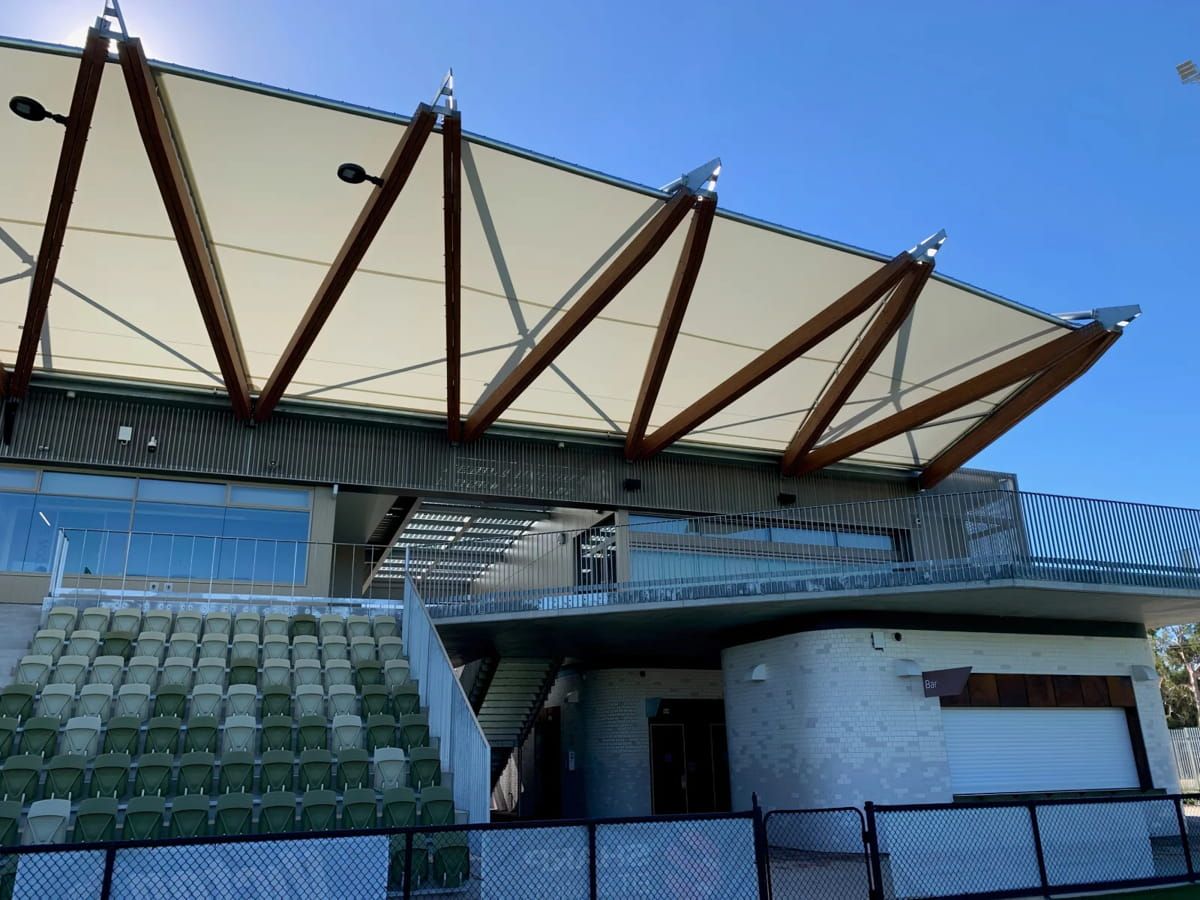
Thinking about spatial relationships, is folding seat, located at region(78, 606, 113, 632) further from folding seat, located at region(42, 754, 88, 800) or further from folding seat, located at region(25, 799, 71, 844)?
folding seat, located at region(25, 799, 71, 844)

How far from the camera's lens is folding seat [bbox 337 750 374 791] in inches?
442

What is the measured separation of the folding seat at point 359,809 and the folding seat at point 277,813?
55 centimetres

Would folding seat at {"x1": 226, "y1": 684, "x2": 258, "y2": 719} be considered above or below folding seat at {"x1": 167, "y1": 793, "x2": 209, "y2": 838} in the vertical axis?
above

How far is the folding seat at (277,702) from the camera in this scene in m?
13.0

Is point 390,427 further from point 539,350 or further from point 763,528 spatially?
point 763,528

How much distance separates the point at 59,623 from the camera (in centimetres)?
1495

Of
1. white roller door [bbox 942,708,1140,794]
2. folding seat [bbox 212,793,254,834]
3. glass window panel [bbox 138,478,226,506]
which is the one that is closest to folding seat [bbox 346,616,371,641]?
glass window panel [bbox 138,478,226,506]

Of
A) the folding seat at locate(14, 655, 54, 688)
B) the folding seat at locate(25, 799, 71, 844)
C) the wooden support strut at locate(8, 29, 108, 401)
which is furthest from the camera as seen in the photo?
the folding seat at locate(14, 655, 54, 688)

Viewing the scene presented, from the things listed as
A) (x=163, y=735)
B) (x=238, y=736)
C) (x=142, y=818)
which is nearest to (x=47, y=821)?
(x=142, y=818)

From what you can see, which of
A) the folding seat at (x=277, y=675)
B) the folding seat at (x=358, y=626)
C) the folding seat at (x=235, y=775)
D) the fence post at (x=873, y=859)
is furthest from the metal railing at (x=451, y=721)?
the fence post at (x=873, y=859)

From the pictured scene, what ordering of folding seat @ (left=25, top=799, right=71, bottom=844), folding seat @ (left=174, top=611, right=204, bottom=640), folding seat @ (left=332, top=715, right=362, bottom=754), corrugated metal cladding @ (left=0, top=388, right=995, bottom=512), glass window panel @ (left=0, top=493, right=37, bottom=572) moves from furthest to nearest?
corrugated metal cladding @ (left=0, top=388, right=995, bottom=512)
glass window panel @ (left=0, top=493, right=37, bottom=572)
folding seat @ (left=174, top=611, right=204, bottom=640)
folding seat @ (left=332, top=715, right=362, bottom=754)
folding seat @ (left=25, top=799, right=71, bottom=844)

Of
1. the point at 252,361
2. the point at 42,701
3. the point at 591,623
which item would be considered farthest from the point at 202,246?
the point at 591,623

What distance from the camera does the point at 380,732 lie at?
491 inches

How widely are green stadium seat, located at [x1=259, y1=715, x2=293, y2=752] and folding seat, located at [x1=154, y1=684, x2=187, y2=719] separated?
4.48ft
